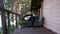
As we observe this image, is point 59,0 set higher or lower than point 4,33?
higher

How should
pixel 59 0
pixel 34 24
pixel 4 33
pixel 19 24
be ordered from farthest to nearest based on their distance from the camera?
1. pixel 34 24
2. pixel 19 24
3. pixel 59 0
4. pixel 4 33

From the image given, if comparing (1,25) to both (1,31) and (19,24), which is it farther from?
(19,24)

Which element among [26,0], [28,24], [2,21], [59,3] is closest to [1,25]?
[2,21]

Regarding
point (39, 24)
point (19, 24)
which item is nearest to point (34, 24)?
point (39, 24)

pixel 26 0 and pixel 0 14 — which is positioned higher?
pixel 26 0

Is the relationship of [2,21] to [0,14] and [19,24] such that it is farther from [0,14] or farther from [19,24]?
[19,24]

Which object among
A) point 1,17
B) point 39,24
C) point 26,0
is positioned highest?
point 26,0

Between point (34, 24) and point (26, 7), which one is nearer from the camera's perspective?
point (34, 24)

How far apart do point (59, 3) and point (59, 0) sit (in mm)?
116

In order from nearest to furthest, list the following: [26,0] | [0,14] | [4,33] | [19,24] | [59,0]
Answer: [0,14] < [4,33] < [59,0] < [19,24] < [26,0]

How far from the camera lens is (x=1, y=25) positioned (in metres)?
2.12

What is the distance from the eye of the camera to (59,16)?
4.80 m

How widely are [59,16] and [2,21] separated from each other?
124 inches

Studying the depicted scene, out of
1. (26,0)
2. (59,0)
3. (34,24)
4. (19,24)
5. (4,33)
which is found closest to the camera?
(4,33)
